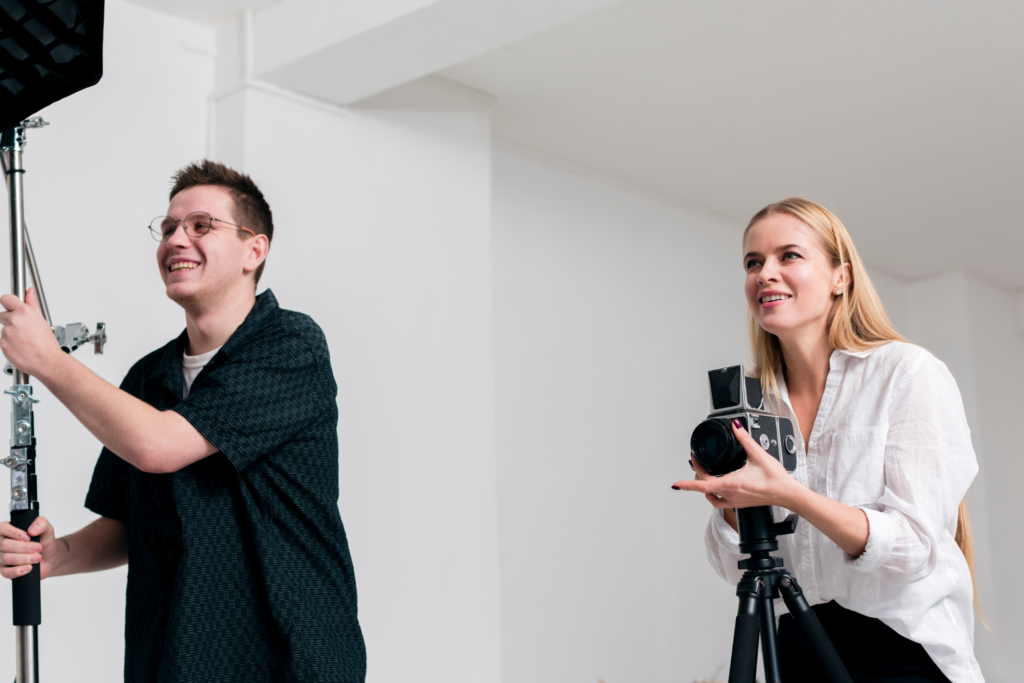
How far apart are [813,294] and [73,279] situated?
6.61 feet

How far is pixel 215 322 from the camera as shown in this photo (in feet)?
5.32

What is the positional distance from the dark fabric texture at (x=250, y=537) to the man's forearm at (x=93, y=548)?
149 mm

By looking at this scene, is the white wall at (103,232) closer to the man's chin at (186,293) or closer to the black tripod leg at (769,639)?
the man's chin at (186,293)

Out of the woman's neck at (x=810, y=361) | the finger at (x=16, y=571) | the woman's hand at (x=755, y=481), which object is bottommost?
the finger at (x=16, y=571)

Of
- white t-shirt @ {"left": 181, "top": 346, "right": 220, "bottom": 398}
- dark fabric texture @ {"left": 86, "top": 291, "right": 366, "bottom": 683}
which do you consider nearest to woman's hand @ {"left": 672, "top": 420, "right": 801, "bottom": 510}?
dark fabric texture @ {"left": 86, "top": 291, "right": 366, "bottom": 683}

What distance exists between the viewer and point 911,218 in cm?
525

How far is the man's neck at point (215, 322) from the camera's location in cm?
162

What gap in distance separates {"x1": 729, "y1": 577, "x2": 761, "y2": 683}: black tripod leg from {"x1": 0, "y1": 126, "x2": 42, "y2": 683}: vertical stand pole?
924mm

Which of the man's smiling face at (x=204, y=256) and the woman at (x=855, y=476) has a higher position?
the man's smiling face at (x=204, y=256)

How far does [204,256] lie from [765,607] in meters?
1.04

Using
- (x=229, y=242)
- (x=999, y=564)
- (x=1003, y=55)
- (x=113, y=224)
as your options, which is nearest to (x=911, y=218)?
(x=1003, y=55)

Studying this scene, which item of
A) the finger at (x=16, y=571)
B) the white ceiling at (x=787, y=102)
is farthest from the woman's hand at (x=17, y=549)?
the white ceiling at (x=787, y=102)

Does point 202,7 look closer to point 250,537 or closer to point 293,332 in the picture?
point 293,332

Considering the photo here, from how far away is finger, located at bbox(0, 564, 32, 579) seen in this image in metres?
1.35
